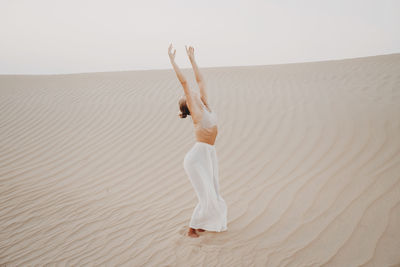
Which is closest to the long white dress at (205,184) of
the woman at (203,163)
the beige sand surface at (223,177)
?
the woman at (203,163)

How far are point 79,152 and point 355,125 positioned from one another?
5.31 m

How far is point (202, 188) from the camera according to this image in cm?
275

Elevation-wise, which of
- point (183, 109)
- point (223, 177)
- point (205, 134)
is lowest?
point (223, 177)

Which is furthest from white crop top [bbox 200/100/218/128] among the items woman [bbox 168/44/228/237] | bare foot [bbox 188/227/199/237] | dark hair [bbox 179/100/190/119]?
bare foot [bbox 188/227/199/237]

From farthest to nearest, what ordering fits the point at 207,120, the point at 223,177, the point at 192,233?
the point at 223,177, the point at 192,233, the point at 207,120

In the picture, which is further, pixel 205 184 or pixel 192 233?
pixel 192 233

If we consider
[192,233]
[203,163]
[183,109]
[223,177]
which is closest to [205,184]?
[203,163]

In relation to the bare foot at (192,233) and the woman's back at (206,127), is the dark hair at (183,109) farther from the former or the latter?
the bare foot at (192,233)

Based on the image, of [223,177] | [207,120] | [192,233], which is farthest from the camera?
[223,177]

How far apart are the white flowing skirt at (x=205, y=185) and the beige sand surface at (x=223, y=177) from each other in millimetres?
189

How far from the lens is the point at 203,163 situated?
2.77 m

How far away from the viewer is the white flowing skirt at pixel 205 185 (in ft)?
8.93

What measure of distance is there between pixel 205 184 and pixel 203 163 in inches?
8.4

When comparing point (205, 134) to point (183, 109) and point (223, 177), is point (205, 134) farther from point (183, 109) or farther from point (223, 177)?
point (223, 177)
